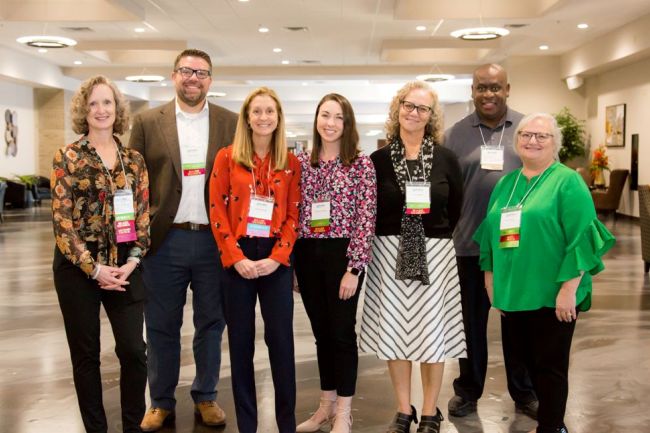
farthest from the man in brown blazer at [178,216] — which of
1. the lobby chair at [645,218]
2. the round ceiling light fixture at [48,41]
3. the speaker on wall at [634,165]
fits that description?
the speaker on wall at [634,165]

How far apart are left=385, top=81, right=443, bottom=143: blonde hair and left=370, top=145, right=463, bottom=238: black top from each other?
83 millimetres

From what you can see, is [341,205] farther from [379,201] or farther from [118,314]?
[118,314]

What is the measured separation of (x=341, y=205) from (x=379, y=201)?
0.70ft

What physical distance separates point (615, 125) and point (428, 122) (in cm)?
1457

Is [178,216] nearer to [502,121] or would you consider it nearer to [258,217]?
[258,217]

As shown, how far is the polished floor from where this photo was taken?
3549 mm

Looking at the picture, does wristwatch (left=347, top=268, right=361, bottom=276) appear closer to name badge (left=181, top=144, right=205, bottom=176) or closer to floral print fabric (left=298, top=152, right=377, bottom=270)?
floral print fabric (left=298, top=152, right=377, bottom=270)

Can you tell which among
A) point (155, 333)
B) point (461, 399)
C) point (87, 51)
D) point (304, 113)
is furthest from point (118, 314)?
point (304, 113)

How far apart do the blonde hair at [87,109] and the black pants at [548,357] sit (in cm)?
188

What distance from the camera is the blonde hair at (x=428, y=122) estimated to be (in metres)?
3.24

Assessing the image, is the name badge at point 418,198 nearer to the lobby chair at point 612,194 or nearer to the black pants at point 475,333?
the black pants at point 475,333

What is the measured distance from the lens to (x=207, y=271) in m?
3.37

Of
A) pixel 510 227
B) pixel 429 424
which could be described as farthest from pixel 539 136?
pixel 429 424

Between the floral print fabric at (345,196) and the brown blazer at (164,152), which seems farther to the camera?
the brown blazer at (164,152)
